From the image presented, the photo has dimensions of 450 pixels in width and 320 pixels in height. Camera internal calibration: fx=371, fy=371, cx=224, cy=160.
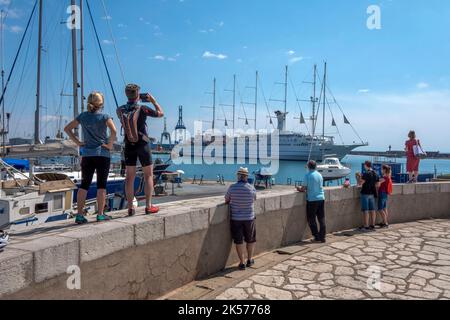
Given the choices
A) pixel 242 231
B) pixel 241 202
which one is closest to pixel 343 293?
pixel 242 231

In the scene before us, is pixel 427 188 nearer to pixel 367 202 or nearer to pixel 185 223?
pixel 367 202

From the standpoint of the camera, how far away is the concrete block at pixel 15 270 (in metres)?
2.71

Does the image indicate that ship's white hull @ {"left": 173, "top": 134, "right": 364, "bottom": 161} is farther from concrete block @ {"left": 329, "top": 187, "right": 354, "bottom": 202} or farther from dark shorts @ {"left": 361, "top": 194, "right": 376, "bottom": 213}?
dark shorts @ {"left": 361, "top": 194, "right": 376, "bottom": 213}

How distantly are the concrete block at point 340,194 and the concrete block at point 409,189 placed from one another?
1.95m

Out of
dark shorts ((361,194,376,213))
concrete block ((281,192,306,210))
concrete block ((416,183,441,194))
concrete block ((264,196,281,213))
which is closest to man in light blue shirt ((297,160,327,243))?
concrete block ((281,192,306,210))

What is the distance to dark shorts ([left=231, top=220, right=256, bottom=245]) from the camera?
18.3 ft

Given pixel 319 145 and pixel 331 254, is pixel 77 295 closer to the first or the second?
Answer: pixel 331 254

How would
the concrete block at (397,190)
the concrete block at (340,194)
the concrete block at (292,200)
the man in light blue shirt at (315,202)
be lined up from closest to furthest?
the concrete block at (292,200), the man in light blue shirt at (315,202), the concrete block at (340,194), the concrete block at (397,190)

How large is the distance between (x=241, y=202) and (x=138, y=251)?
6.39 feet

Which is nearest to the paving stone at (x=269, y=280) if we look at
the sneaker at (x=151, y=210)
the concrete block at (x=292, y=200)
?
the sneaker at (x=151, y=210)

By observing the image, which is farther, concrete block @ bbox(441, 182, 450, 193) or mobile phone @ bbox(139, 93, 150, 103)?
concrete block @ bbox(441, 182, 450, 193)

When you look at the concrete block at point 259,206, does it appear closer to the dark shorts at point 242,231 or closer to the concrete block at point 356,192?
the dark shorts at point 242,231

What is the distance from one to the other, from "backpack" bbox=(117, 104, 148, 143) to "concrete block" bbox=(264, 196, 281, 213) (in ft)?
8.75

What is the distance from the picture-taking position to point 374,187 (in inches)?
334
